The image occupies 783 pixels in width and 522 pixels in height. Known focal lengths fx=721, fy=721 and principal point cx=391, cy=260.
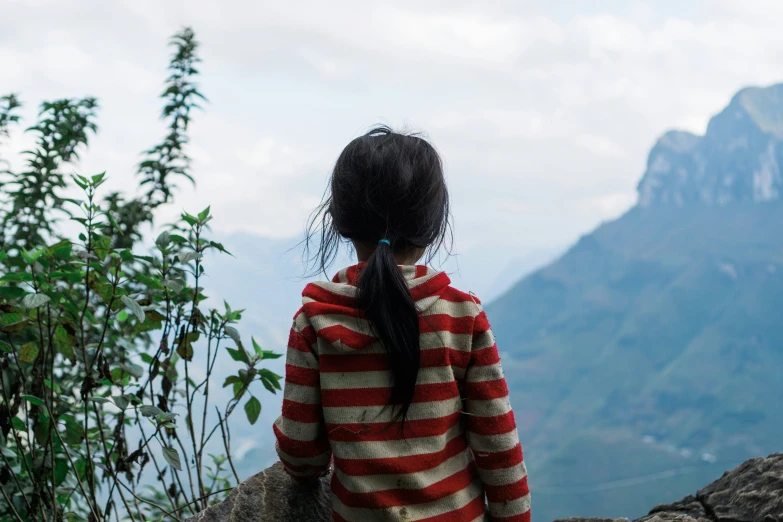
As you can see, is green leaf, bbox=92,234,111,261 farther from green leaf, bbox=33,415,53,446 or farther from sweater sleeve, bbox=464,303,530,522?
sweater sleeve, bbox=464,303,530,522

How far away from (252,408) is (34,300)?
0.64 meters

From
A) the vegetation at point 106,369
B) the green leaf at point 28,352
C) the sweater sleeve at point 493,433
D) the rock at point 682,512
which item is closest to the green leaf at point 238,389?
the vegetation at point 106,369

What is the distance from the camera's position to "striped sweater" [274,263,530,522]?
57.2 inches

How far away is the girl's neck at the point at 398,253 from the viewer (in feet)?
5.14

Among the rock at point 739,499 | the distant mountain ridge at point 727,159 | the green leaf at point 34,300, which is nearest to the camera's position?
the green leaf at point 34,300

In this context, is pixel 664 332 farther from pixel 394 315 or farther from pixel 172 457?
pixel 394 315

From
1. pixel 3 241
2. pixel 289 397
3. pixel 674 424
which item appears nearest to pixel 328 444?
pixel 289 397

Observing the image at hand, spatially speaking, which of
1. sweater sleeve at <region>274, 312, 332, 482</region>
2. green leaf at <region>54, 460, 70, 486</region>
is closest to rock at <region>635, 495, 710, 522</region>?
sweater sleeve at <region>274, 312, 332, 482</region>

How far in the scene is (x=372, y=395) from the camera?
57.8 inches

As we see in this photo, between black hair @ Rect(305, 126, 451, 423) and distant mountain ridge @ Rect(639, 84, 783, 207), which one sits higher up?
distant mountain ridge @ Rect(639, 84, 783, 207)

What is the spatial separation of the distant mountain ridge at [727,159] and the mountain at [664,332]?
22 cm

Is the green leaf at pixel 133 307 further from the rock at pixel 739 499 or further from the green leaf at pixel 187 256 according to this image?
the rock at pixel 739 499

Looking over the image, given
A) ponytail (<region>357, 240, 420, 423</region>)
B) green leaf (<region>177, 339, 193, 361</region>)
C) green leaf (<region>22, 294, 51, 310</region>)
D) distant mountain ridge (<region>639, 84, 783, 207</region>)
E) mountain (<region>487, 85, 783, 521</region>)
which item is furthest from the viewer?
distant mountain ridge (<region>639, 84, 783, 207</region>)

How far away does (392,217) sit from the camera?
1.53 meters
